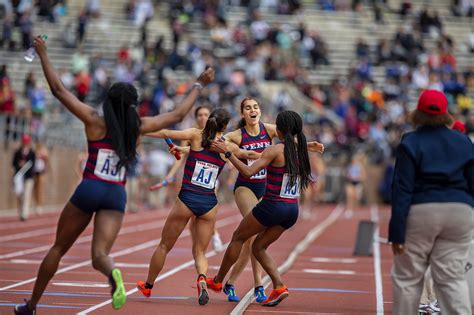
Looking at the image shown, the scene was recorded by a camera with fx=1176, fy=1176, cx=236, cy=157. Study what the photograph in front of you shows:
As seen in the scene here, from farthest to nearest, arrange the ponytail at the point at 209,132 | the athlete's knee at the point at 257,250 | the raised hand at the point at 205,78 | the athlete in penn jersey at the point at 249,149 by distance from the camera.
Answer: the athlete in penn jersey at the point at 249,149
the ponytail at the point at 209,132
the athlete's knee at the point at 257,250
the raised hand at the point at 205,78

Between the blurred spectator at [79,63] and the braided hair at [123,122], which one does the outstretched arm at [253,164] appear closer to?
the braided hair at [123,122]

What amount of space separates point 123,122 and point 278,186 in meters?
2.55

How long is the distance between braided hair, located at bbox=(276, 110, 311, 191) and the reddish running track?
53.7 inches

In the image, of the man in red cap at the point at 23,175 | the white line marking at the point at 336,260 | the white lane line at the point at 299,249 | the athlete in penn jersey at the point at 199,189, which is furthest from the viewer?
→ the man in red cap at the point at 23,175

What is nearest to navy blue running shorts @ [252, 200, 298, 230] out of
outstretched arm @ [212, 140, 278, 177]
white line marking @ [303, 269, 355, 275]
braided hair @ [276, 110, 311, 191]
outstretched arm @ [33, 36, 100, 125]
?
braided hair @ [276, 110, 311, 191]

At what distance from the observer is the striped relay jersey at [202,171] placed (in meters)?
12.2

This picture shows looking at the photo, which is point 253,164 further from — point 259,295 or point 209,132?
point 259,295

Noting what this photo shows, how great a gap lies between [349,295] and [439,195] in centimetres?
484

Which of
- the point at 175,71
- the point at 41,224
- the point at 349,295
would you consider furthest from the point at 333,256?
the point at 175,71

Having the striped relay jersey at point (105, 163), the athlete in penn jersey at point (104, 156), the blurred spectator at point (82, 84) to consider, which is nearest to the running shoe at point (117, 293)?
the athlete in penn jersey at point (104, 156)

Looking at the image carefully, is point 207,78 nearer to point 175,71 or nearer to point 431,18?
point 175,71

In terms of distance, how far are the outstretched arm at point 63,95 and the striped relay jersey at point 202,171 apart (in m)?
2.78

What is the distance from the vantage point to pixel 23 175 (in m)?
27.8

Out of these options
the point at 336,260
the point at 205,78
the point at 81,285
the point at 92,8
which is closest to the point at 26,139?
the point at 336,260
